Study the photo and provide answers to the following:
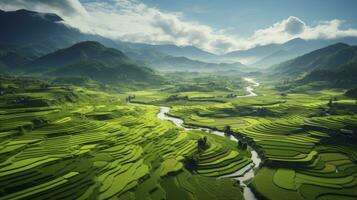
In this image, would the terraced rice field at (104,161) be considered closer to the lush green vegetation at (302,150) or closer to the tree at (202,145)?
the tree at (202,145)

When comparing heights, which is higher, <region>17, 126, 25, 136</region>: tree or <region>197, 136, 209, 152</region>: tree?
<region>17, 126, 25, 136</region>: tree

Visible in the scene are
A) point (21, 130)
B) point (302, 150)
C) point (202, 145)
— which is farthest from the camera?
point (21, 130)

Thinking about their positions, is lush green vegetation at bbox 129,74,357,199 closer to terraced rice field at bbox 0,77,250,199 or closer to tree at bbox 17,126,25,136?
terraced rice field at bbox 0,77,250,199

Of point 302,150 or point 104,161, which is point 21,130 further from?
point 302,150

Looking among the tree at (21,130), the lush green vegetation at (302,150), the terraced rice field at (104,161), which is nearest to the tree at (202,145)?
the terraced rice field at (104,161)

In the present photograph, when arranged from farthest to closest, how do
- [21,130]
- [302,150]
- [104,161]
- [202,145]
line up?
[21,130] < [202,145] < [302,150] < [104,161]

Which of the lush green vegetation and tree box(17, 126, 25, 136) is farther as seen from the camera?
tree box(17, 126, 25, 136)

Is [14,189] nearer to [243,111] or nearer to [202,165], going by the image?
[202,165]

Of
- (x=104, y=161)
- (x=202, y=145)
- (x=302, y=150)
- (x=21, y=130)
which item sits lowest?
(x=104, y=161)

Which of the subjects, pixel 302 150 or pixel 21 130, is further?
pixel 21 130

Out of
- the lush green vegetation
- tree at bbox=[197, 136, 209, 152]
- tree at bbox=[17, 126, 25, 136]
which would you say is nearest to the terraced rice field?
tree at bbox=[17, 126, 25, 136]

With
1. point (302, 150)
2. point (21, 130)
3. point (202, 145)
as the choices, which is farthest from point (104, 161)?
point (302, 150)
